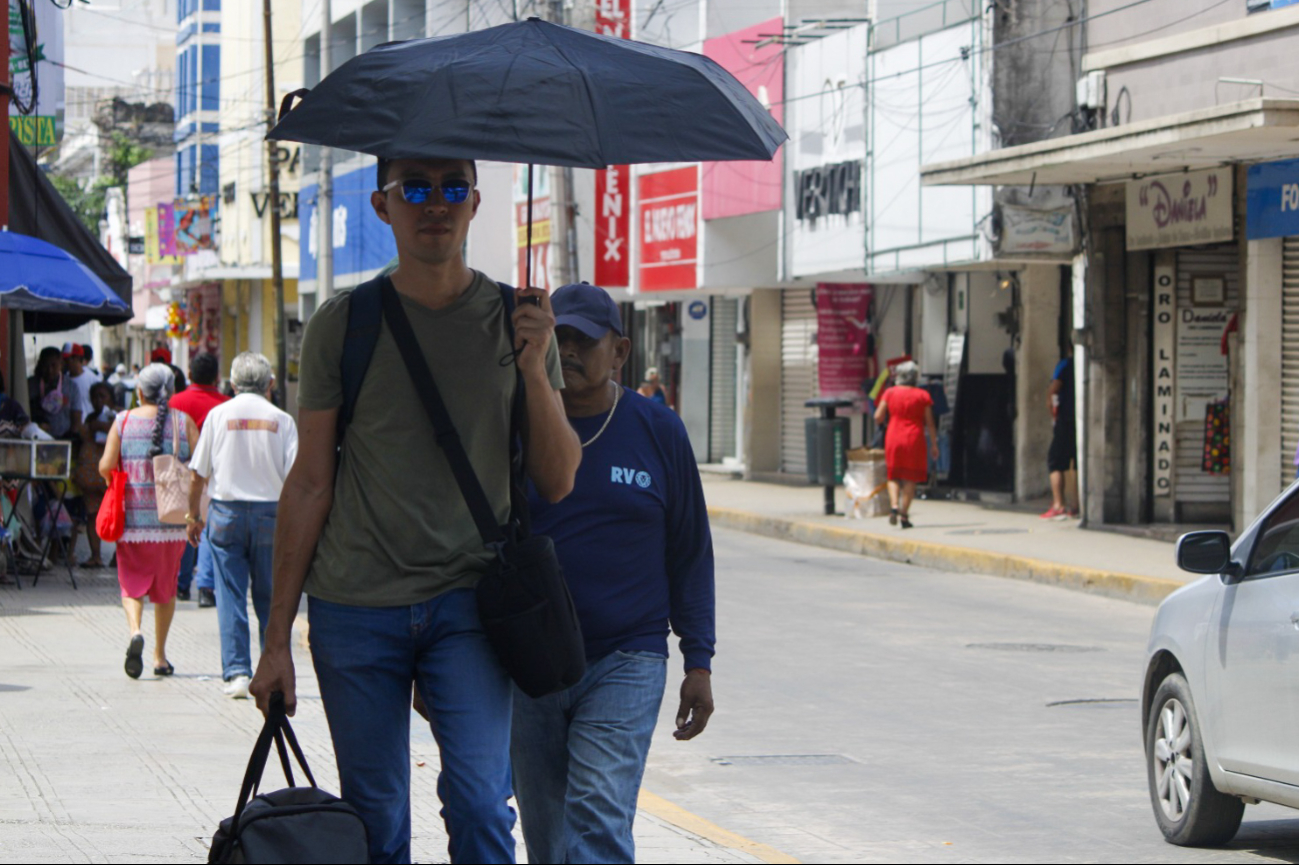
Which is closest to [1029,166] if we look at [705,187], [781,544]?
[781,544]

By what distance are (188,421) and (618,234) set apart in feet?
75.1

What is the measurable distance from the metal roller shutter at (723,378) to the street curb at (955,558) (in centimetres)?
942

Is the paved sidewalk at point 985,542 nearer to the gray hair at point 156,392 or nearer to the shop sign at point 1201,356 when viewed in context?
the shop sign at point 1201,356

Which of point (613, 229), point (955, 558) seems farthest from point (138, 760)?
point (613, 229)

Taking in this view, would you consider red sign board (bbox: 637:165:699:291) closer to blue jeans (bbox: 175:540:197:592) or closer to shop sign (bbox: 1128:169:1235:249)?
shop sign (bbox: 1128:169:1235:249)

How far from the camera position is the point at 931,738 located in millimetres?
9383

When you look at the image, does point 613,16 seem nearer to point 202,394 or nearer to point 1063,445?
point 1063,445

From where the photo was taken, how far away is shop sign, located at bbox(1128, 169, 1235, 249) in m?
19.2

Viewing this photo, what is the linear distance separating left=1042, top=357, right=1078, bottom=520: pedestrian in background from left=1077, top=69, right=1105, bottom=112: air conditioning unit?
308 cm

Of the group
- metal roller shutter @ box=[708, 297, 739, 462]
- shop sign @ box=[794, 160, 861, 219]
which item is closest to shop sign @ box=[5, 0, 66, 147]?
shop sign @ box=[794, 160, 861, 219]

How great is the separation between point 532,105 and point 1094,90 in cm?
1759

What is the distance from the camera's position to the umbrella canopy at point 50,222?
16.9 m

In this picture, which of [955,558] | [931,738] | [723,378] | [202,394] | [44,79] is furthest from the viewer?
[723,378]

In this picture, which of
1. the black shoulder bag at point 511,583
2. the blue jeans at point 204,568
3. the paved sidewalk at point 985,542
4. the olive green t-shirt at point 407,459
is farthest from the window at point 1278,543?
the paved sidewalk at point 985,542
